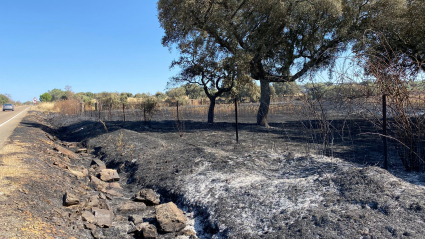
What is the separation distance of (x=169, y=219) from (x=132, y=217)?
0.83 metres

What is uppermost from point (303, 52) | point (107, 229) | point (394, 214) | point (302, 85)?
point (303, 52)

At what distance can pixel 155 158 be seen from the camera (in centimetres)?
816

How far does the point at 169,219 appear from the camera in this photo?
448 cm

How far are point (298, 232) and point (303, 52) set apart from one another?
13258 millimetres

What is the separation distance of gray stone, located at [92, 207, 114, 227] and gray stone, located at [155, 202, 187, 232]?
0.80 meters

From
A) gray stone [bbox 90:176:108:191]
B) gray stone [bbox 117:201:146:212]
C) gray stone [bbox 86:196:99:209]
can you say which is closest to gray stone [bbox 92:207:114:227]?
gray stone [bbox 86:196:99:209]

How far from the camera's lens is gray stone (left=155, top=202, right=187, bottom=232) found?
4418 millimetres

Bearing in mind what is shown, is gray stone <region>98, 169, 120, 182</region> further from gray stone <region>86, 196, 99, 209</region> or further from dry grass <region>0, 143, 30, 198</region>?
gray stone <region>86, 196, 99, 209</region>

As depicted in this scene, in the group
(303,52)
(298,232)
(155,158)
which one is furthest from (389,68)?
(303,52)

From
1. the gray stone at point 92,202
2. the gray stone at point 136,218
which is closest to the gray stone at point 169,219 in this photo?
the gray stone at point 136,218

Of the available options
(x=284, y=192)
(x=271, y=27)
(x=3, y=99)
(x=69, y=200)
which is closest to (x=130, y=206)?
(x=69, y=200)

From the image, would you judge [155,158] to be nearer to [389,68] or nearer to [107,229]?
[107,229]

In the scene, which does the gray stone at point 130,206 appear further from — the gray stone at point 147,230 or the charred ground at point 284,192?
the gray stone at point 147,230

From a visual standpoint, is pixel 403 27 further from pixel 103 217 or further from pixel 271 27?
pixel 103 217
